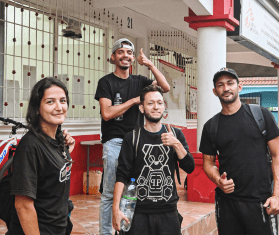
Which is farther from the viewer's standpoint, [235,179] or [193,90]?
[193,90]

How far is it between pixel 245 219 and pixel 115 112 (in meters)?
1.36

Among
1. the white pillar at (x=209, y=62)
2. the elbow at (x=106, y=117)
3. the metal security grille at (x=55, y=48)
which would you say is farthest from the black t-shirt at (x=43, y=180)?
the white pillar at (x=209, y=62)

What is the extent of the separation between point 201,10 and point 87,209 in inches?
124

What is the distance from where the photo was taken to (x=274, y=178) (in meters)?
2.87

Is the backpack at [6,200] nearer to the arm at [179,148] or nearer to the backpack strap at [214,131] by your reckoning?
the arm at [179,148]

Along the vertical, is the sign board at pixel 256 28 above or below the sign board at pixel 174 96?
above

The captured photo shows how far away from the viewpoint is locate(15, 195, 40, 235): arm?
1851 mm

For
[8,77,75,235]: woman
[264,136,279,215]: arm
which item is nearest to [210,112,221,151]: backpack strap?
[264,136,279,215]: arm

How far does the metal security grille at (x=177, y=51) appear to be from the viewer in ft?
27.8

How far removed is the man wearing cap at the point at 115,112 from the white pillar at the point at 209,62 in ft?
7.35

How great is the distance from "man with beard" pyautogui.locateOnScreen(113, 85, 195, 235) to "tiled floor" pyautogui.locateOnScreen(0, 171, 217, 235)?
1810 mm

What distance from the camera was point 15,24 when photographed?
525 centimetres

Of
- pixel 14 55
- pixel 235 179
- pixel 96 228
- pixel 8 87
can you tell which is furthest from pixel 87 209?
pixel 235 179

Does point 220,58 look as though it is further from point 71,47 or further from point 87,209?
point 87,209
